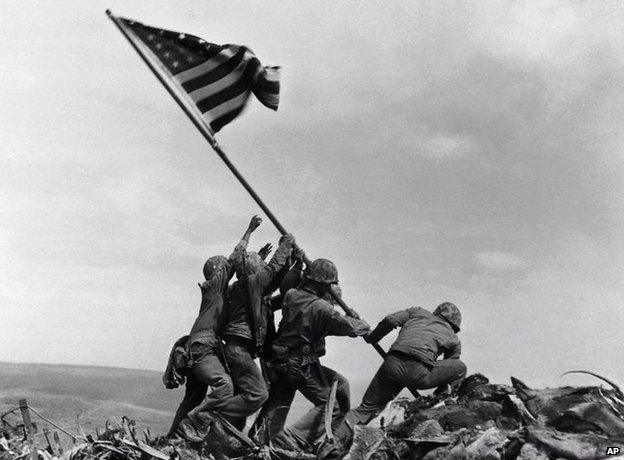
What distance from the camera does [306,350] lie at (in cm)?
834

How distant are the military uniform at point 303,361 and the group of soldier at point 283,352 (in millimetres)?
12

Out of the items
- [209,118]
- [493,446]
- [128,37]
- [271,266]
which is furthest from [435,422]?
[128,37]

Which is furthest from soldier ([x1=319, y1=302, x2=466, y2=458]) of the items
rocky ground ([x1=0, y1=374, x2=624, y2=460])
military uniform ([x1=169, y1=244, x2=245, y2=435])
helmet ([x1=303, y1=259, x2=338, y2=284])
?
military uniform ([x1=169, y1=244, x2=245, y2=435])

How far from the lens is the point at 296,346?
838 centimetres

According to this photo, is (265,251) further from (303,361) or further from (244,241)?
(303,361)

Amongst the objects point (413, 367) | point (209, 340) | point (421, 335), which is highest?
point (421, 335)

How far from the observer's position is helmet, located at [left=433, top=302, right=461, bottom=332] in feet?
30.0

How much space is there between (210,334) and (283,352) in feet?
3.48

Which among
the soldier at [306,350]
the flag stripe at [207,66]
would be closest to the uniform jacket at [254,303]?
the soldier at [306,350]

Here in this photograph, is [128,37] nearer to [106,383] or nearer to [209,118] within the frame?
[209,118]

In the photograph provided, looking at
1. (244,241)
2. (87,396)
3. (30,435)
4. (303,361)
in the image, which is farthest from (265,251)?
(87,396)

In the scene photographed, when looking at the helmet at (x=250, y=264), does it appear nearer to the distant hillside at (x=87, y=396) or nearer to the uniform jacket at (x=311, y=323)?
the uniform jacket at (x=311, y=323)

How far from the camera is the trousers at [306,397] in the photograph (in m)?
8.00

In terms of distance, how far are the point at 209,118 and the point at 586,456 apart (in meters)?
5.85
